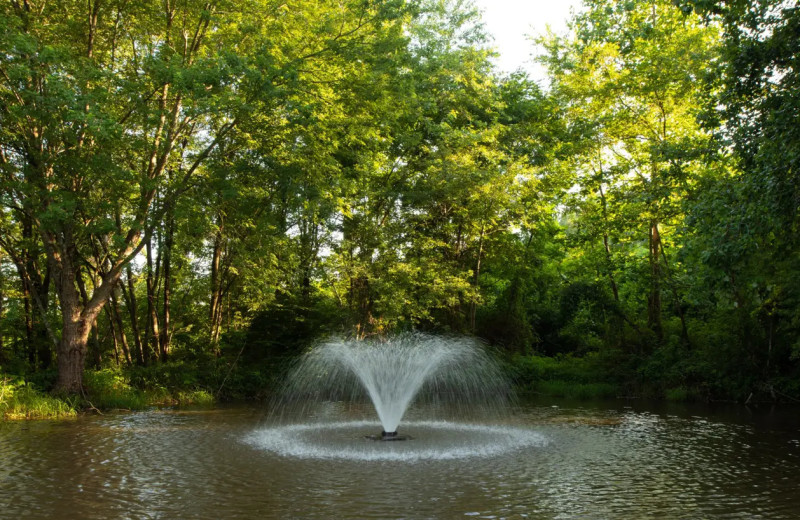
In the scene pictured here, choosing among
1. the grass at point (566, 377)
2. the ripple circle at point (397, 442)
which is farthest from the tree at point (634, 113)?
the ripple circle at point (397, 442)

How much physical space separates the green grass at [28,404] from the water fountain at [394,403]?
545 cm

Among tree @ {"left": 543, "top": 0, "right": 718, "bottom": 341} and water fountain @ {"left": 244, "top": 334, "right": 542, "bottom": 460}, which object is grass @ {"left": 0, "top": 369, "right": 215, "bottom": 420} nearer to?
water fountain @ {"left": 244, "top": 334, "right": 542, "bottom": 460}

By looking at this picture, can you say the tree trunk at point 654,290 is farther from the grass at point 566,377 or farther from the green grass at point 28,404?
the green grass at point 28,404

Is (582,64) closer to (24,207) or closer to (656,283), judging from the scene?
(656,283)

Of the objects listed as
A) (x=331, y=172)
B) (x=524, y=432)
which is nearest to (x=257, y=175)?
(x=331, y=172)

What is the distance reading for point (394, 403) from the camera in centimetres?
1342

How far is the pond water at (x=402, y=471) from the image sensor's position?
7.27 m

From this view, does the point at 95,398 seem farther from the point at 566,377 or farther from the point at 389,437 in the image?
the point at 566,377

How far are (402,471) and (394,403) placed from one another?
4.15 meters

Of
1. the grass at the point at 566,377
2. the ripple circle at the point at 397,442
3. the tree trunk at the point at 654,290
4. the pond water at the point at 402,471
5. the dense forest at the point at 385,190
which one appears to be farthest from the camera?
the tree trunk at the point at 654,290

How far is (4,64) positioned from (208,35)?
527cm

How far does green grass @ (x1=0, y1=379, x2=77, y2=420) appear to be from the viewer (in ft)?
49.3

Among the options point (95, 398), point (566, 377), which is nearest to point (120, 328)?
point (95, 398)

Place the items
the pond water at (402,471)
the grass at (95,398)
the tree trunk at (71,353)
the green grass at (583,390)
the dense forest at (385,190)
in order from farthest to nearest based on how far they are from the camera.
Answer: the green grass at (583,390), the tree trunk at (71,353), the grass at (95,398), the dense forest at (385,190), the pond water at (402,471)
